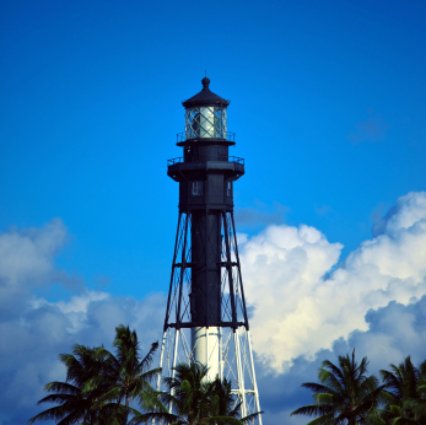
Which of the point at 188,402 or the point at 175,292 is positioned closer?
the point at 188,402

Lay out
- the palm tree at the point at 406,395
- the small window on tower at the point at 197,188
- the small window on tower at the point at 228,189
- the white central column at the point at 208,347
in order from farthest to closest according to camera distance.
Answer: the small window on tower at the point at 228,189, the small window on tower at the point at 197,188, the white central column at the point at 208,347, the palm tree at the point at 406,395

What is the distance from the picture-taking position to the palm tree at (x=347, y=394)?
139250 millimetres

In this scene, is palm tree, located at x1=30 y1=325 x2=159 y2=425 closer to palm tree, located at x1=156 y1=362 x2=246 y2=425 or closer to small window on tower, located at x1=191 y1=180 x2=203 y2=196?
palm tree, located at x1=156 y1=362 x2=246 y2=425

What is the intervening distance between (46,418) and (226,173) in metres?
39.2

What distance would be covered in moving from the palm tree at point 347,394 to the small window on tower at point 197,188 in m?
37.5

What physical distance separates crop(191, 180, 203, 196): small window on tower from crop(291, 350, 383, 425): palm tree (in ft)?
123

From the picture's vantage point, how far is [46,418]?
14500 centimetres

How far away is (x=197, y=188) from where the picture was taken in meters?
175

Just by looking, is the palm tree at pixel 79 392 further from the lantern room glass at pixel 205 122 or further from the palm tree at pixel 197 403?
the lantern room glass at pixel 205 122

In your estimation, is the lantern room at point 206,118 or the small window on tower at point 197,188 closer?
the small window on tower at point 197,188

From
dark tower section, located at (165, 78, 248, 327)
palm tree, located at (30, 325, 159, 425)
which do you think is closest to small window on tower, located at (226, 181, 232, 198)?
dark tower section, located at (165, 78, 248, 327)

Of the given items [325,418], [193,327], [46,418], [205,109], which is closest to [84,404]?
[46,418]

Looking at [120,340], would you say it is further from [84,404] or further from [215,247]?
[215,247]

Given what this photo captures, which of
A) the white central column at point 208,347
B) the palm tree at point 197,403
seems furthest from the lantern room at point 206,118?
the palm tree at point 197,403
